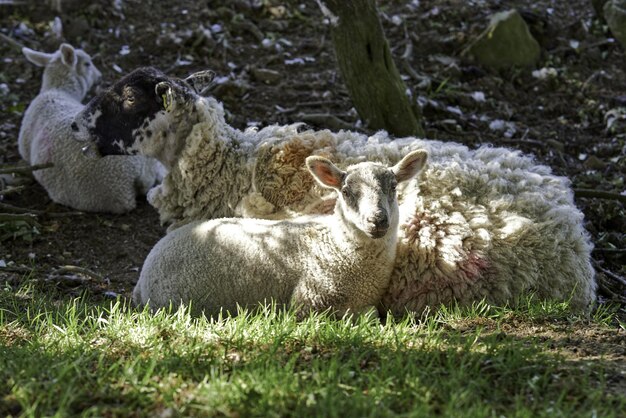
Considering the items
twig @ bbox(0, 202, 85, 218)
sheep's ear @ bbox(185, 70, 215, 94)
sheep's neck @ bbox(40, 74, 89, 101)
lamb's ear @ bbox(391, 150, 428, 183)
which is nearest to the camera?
lamb's ear @ bbox(391, 150, 428, 183)

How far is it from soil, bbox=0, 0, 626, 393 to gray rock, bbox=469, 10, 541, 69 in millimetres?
150

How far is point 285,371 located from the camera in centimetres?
364

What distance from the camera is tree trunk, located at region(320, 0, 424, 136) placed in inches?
286

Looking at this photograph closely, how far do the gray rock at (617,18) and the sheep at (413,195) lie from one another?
4663 millimetres

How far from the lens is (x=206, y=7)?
1059 cm

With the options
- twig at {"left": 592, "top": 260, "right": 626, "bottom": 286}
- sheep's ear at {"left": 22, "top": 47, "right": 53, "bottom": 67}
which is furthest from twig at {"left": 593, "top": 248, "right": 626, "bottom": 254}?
sheep's ear at {"left": 22, "top": 47, "right": 53, "bottom": 67}

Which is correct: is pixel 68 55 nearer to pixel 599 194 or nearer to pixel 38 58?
pixel 38 58

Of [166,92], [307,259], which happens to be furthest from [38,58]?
[307,259]

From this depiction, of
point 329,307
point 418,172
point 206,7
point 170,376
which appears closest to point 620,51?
point 206,7

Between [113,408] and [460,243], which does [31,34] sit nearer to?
[460,243]

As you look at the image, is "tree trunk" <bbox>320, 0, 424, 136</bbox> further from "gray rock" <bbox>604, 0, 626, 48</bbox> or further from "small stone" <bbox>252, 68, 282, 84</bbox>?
"gray rock" <bbox>604, 0, 626, 48</bbox>

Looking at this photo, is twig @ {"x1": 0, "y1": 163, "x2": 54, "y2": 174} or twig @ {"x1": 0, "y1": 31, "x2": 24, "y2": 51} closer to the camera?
twig @ {"x1": 0, "y1": 163, "x2": 54, "y2": 174}

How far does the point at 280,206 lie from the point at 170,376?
8.03 feet

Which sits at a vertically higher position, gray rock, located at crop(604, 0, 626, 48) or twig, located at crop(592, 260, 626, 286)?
gray rock, located at crop(604, 0, 626, 48)
